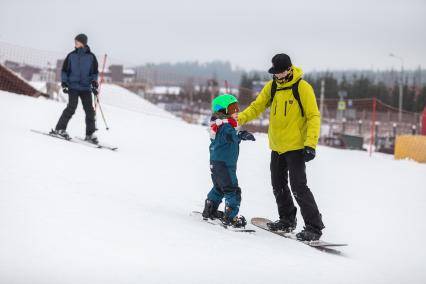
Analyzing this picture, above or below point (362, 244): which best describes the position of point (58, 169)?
above

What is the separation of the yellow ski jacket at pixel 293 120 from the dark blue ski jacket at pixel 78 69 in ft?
17.0

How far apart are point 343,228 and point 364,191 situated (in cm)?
305

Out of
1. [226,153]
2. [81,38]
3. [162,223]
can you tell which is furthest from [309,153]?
[81,38]

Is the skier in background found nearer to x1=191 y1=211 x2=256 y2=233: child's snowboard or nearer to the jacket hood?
the jacket hood

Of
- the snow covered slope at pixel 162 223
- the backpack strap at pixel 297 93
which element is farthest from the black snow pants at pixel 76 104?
the backpack strap at pixel 297 93

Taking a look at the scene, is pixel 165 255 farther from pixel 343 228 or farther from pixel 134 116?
pixel 134 116

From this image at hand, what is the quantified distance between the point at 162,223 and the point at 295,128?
165 centimetres

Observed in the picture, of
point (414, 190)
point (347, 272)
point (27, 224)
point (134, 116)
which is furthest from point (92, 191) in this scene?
point (134, 116)

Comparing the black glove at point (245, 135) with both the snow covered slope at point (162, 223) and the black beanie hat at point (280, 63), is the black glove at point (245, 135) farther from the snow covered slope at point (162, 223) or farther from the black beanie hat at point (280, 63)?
the snow covered slope at point (162, 223)

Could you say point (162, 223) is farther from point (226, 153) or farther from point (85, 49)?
point (85, 49)

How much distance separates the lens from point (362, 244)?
5648 millimetres

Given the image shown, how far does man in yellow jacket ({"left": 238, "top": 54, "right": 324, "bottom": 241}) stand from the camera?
496 centimetres

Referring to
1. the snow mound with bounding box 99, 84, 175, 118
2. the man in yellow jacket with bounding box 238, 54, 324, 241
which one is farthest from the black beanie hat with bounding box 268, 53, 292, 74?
the snow mound with bounding box 99, 84, 175, 118

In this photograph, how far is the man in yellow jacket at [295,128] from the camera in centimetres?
496
